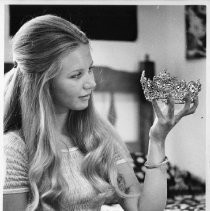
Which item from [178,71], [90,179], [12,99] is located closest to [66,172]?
[90,179]

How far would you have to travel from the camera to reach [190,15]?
519 millimetres

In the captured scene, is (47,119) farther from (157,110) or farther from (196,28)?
(196,28)

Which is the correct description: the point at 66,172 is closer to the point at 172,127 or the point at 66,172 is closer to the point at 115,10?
the point at 172,127

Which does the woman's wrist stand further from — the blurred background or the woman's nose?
the woman's nose

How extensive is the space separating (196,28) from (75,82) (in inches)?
9.8

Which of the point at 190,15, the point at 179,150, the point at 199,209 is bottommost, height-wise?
the point at 199,209

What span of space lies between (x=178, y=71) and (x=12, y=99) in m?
0.29

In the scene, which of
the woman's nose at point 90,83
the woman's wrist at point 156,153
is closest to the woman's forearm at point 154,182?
the woman's wrist at point 156,153

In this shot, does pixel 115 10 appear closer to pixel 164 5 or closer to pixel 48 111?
pixel 164 5

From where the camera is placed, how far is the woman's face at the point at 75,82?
0.45m

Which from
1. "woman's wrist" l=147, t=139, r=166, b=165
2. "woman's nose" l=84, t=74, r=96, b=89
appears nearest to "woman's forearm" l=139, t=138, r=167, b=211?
"woman's wrist" l=147, t=139, r=166, b=165

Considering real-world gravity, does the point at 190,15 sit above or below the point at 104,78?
above

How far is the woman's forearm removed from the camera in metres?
0.46

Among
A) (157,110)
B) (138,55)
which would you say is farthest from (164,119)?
(138,55)
